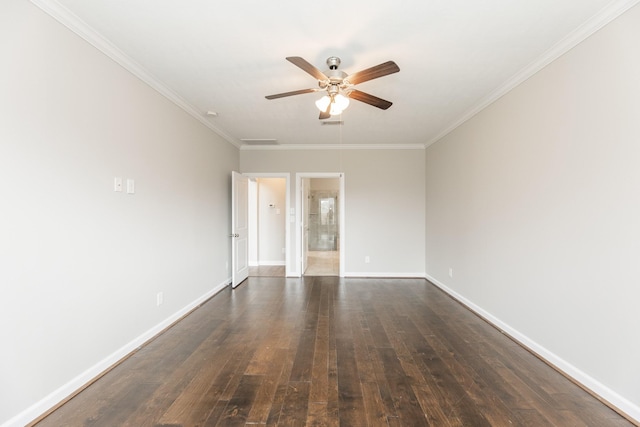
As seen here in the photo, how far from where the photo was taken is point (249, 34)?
209 cm

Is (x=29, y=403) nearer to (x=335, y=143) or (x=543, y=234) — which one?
(x=543, y=234)

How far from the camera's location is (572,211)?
215 cm

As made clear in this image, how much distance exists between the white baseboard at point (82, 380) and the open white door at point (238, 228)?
1.54 meters

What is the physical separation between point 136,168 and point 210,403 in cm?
203

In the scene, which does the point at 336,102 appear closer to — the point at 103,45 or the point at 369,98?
the point at 369,98

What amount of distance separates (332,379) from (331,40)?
2533mm

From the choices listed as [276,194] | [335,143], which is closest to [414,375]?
[335,143]

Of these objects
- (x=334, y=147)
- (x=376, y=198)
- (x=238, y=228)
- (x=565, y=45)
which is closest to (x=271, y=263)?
(x=238, y=228)

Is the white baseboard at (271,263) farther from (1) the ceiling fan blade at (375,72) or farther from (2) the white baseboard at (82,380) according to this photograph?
(1) the ceiling fan blade at (375,72)

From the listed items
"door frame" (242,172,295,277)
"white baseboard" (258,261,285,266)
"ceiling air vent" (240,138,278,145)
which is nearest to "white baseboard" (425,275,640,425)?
"door frame" (242,172,295,277)

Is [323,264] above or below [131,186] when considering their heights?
below

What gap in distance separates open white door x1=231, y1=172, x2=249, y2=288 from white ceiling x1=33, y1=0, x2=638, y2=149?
1.67m

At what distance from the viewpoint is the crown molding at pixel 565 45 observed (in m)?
1.78

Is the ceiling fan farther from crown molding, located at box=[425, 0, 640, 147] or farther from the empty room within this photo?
crown molding, located at box=[425, 0, 640, 147]
